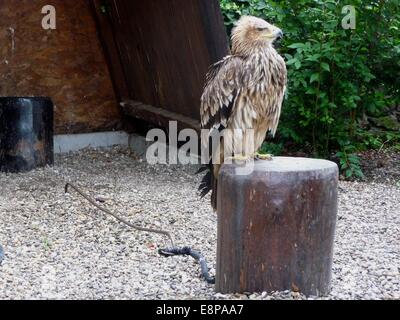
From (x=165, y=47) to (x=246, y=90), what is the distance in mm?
2798

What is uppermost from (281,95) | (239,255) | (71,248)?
(281,95)

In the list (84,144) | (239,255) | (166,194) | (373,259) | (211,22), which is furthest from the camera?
(84,144)

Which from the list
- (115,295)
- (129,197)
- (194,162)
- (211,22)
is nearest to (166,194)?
(129,197)

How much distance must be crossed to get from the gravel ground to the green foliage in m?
0.65

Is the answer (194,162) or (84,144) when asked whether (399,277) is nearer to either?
(194,162)

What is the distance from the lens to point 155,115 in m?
7.70

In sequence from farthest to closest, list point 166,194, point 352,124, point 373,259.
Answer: point 352,124 → point 166,194 → point 373,259

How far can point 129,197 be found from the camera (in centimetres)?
625

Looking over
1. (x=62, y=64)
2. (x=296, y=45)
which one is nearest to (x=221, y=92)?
(x=296, y=45)

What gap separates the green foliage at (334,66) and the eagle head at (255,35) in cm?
182

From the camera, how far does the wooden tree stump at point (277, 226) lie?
358cm

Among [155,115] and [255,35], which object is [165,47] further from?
[255,35]

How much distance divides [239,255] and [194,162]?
12.1 feet

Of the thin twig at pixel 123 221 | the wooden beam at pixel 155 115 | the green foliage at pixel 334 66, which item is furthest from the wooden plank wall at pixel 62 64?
the thin twig at pixel 123 221
